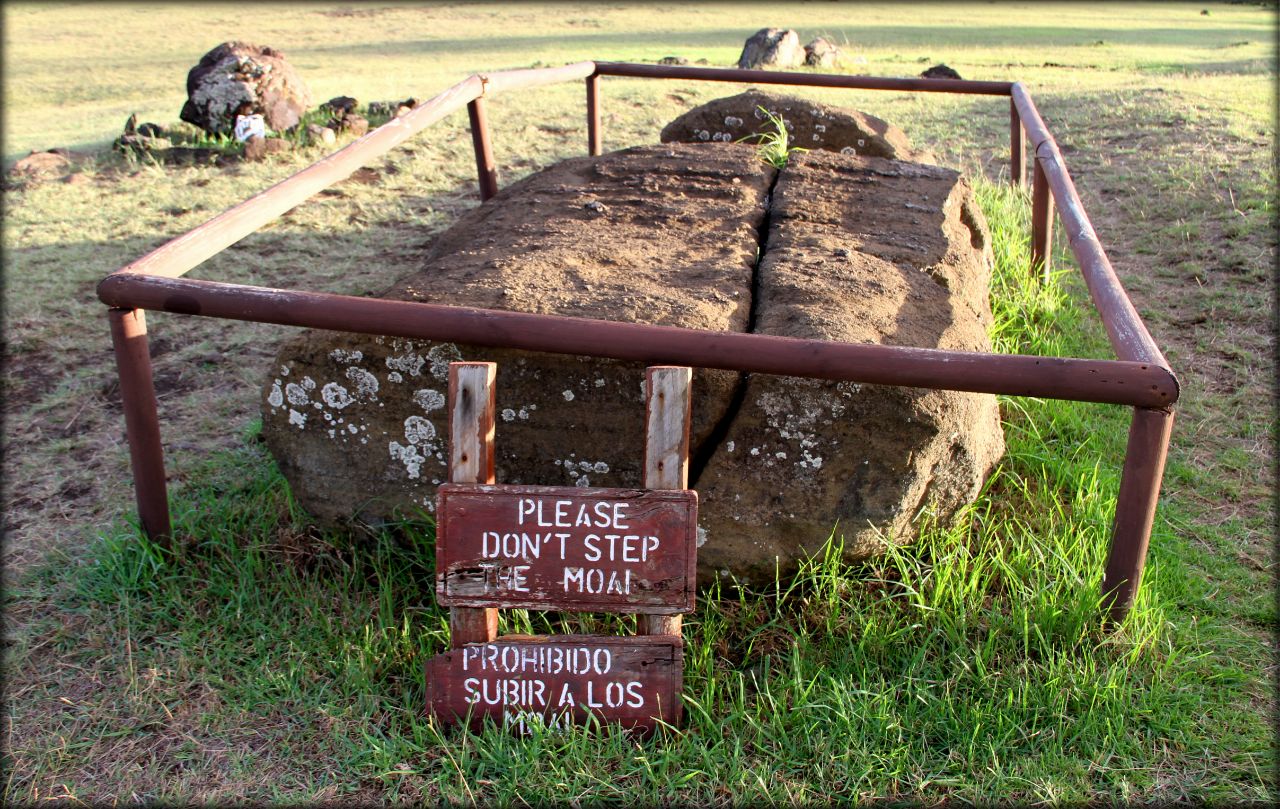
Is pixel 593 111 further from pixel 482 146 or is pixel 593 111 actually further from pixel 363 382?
pixel 363 382

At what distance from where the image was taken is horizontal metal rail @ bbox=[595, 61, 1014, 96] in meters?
5.24

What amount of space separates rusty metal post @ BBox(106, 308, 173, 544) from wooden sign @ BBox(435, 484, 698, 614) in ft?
2.94

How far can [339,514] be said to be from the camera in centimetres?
290

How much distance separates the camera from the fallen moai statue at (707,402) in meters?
2.60

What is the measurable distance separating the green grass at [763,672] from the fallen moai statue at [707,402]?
5.3 inches

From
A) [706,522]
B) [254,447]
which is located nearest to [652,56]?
[254,447]

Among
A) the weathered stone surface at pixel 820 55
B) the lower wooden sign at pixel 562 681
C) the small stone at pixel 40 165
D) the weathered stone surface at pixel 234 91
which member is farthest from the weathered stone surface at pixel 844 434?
the weathered stone surface at pixel 820 55

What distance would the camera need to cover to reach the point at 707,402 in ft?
8.54

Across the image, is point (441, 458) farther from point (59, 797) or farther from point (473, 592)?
point (59, 797)

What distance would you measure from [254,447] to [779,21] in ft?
44.9

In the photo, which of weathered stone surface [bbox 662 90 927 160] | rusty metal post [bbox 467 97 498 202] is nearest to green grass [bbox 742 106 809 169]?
weathered stone surface [bbox 662 90 927 160]

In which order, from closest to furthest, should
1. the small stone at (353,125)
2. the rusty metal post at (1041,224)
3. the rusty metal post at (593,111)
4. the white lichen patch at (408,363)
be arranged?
the white lichen patch at (408,363)
the rusty metal post at (1041,224)
the rusty metal post at (593,111)
the small stone at (353,125)

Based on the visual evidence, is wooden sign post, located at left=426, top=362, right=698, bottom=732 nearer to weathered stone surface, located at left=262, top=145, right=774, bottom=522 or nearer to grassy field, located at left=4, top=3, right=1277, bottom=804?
grassy field, located at left=4, top=3, right=1277, bottom=804

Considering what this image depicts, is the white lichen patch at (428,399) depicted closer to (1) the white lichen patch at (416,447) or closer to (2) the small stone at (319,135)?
(1) the white lichen patch at (416,447)
